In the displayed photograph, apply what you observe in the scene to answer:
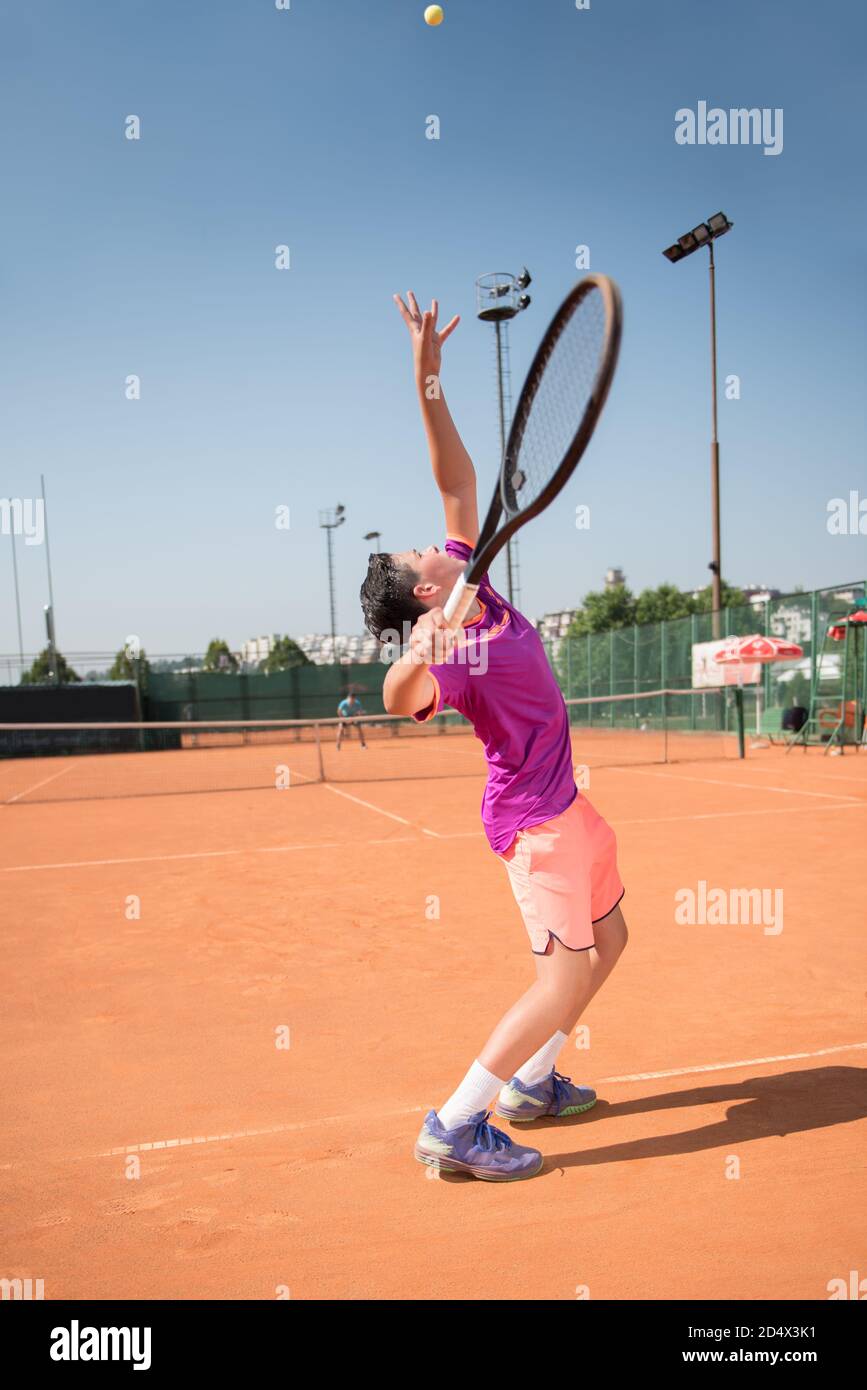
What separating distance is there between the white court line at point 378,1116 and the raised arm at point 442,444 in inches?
71.5

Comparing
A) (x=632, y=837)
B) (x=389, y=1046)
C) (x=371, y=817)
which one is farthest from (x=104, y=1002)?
(x=371, y=817)

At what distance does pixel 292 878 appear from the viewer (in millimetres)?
7016

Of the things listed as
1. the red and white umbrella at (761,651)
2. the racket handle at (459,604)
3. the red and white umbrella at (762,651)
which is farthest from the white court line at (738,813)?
the red and white umbrella at (762,651)

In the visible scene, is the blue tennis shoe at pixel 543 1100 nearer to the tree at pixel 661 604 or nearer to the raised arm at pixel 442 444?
the raised arm at pixel 442 444

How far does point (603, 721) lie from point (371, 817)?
19.1 meters

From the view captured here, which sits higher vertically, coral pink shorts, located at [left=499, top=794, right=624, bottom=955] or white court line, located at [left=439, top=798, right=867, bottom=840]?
coral pink shorts, located at [left=499, top=794, right=624, bottom=955]

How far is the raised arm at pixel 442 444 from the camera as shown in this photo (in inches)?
116

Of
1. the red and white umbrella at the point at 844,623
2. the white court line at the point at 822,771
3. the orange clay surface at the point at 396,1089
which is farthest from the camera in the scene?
the red and white umbrella at the point at 844,623

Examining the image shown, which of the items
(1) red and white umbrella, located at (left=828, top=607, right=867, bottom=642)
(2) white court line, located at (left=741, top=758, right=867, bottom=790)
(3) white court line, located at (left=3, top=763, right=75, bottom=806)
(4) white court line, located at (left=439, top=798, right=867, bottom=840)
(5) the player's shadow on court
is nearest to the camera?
(5) the player's shadow on court

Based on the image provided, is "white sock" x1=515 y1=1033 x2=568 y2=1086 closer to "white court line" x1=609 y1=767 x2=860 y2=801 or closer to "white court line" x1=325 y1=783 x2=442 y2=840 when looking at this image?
"white court line" x1=325 y1=783 x2=442 y2=840

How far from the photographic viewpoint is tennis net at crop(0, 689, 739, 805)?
52.3 feet

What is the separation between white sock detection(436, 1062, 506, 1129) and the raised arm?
1507 millimetres

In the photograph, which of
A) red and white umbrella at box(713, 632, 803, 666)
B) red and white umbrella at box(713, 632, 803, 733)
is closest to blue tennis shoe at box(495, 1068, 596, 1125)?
red and white umbrella at box(713, 632, 803, 733)

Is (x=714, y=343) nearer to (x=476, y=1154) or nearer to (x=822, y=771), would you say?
(x=822, y=771)
